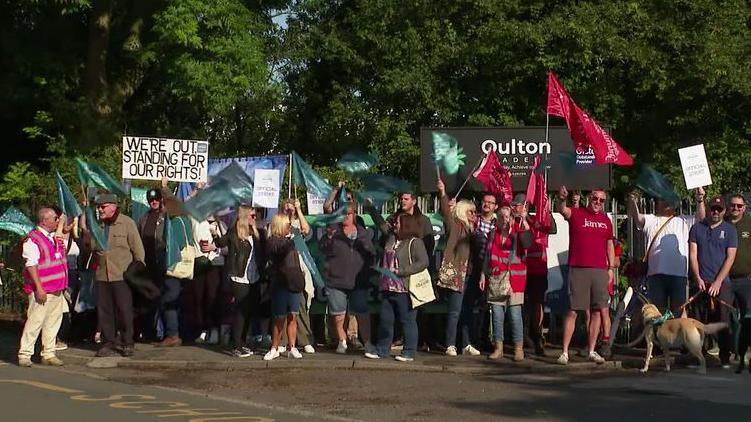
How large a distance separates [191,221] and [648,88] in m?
10.8

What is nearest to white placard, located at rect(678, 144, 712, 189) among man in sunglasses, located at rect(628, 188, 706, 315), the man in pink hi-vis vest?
man in sunglasses, located at rect(628, 188, 706, 315)

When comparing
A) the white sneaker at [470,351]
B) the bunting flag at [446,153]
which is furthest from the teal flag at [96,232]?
the white sneaker at [470,351]

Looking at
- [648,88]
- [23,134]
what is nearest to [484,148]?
[648,88]

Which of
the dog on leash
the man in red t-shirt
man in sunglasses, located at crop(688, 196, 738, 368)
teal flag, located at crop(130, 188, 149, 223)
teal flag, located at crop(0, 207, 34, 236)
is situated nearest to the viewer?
the dog on leash

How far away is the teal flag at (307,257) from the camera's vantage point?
14.6 meters

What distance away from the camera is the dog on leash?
12.8 metres

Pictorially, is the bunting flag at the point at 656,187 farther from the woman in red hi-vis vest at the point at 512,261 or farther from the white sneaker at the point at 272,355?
the white sneaker at the point at 272,355

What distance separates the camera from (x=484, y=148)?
16.8 meters

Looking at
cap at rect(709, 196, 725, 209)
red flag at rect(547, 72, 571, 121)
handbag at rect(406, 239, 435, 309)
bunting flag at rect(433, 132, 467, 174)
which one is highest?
red flag at rect(547, 72, 571, 121)

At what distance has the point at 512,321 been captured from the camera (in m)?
14.0

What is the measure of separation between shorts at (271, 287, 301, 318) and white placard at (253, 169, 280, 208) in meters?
1.50

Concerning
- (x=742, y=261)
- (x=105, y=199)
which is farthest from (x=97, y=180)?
(x=742, y=261)

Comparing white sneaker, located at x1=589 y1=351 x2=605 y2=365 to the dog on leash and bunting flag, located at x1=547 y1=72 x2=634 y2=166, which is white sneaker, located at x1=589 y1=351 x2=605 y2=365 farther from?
bunting flag, located at x1=547 y1=72 x2=634 y2=166

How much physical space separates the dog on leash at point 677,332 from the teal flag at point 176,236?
5.40 meters
